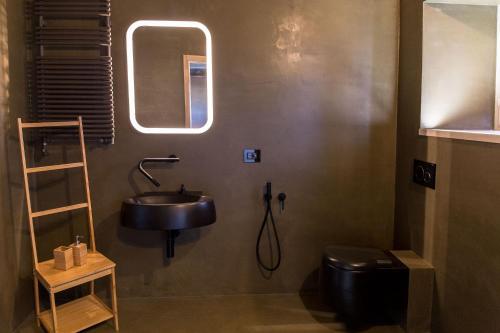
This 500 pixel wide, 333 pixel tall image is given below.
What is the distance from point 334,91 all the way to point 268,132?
56cm

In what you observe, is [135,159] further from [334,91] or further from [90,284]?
[334,91]

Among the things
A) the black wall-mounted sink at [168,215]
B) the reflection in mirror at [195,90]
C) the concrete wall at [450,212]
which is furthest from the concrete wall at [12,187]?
the concrete wall at [450,212]

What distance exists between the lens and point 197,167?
269 cm

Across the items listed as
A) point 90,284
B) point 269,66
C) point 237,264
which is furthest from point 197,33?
point 90,284

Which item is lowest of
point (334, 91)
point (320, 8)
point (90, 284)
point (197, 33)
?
point (90, 284)

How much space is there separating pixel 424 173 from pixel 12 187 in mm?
2602

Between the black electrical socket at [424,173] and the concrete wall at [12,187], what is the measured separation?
2.58 metres

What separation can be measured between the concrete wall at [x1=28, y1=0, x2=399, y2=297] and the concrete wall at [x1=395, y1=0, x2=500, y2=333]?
0.15m

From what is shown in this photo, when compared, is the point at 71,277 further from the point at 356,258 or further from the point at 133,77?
the point at 356,258

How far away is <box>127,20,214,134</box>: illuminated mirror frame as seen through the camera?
256 cm

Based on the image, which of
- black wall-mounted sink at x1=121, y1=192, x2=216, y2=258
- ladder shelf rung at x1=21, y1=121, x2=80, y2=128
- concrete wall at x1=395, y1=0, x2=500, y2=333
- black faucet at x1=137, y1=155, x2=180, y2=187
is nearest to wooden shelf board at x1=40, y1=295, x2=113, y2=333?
black wall-mounted sink at x1=121, y1=192, x2=216, y2=258

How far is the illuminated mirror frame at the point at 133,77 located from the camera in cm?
256

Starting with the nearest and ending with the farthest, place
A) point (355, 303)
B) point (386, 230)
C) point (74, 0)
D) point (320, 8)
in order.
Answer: point (355, 303) < point (74, 0) < point (320, 8) < point (386, 230)

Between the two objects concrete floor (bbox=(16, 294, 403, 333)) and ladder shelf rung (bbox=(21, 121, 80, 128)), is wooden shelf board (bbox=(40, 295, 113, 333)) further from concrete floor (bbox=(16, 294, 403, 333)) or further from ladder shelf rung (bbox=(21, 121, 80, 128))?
ladder shelf rung (bbox=(21, 121, 80, 128))
